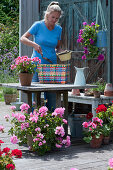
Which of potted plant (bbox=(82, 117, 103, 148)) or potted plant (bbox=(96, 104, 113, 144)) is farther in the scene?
potted plant (bbox=(96, 104, 113, 144))

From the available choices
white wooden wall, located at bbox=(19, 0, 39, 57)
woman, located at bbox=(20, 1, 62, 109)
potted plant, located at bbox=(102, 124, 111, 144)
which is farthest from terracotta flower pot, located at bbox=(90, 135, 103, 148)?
white wooden wall, located at bbox=(19, 0, 39, 57)

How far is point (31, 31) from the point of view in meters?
5.03

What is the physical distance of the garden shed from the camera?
6.70 meters

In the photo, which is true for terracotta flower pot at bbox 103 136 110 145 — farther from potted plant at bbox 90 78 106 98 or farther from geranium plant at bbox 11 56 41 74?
geranium plant at bbox 11 56 41 74

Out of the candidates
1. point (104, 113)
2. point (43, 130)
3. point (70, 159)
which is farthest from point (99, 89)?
point (70, 159)

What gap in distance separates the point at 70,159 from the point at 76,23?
155 inches

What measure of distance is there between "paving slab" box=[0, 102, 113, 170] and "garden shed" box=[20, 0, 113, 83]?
2.32 meters

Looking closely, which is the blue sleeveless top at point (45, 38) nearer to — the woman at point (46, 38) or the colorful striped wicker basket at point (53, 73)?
the woman at point (46, 38)

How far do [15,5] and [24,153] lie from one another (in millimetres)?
10990

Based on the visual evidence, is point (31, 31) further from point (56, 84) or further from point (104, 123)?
point (104, 123)

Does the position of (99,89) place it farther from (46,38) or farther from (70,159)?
(70,159)

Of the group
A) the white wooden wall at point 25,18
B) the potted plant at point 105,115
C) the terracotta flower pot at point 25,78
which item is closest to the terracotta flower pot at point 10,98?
the white wooden wall at point 25,18

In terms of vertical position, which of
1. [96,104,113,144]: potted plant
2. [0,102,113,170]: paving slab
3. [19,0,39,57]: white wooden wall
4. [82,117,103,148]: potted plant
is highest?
[19,0,39,57]: white wooden wall

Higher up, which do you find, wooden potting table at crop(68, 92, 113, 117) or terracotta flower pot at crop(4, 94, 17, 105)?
wooden potting table at crop(68, 92, 113, 117)
